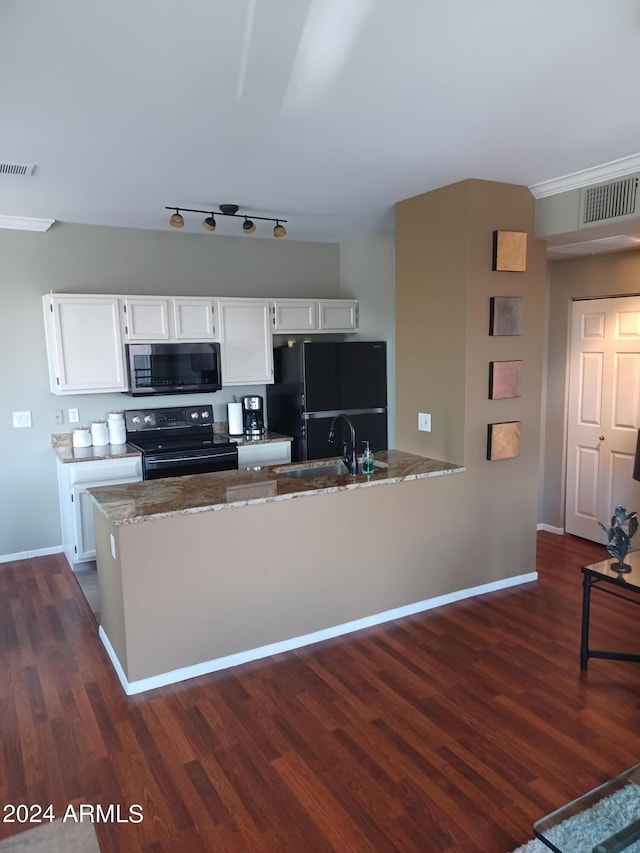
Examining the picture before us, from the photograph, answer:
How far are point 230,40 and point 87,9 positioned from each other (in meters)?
0.42

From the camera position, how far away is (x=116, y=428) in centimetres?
456

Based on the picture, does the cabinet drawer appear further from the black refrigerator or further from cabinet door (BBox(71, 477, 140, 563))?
the black refrigerator

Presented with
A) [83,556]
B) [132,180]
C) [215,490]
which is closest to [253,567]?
[215,490]

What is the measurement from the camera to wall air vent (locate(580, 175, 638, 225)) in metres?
3.16

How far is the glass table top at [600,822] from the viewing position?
1.64 meters

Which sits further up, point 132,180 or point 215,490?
point 132,180

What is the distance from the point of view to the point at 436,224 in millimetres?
3666

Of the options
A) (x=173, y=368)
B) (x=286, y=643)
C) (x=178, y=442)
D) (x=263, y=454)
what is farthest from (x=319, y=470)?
(x=173, y=368)

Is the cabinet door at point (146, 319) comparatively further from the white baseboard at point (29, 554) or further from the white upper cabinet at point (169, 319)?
the white baseboard at point (29, 554)

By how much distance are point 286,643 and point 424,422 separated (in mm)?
1647

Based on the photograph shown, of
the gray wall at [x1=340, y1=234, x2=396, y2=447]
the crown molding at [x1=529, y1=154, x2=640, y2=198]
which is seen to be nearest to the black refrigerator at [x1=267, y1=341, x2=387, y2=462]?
A: the gray wall at [x1=340, y1=234, x2=396, y2=447]

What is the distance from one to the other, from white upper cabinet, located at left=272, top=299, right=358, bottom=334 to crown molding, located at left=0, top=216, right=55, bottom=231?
180 cm

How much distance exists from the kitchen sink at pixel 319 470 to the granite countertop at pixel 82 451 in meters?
1.33

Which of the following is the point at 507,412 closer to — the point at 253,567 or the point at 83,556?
the point at 253,567
